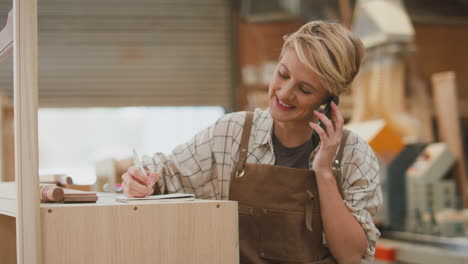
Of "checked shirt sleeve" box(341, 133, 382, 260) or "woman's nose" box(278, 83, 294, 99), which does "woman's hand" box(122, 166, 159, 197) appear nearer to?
"woman's nose" box(278, 83, 294, 99)

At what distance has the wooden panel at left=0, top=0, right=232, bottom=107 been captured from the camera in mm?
6668

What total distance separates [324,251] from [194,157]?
544 millimetres

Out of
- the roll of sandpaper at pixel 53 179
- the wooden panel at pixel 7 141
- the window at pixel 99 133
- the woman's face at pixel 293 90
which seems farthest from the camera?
the window at pixel 99 133

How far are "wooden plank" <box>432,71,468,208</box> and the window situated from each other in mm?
2976

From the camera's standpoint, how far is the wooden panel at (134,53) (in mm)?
6668

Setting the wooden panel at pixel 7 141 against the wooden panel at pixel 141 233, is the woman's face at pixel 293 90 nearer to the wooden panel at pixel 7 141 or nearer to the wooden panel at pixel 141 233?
the wooden panel at pixel 141 233

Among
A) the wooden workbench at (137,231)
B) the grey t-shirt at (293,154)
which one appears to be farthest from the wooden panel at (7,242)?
the grey t-shirt at (293,154)

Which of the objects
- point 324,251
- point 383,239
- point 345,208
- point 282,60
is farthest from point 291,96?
point 383,239

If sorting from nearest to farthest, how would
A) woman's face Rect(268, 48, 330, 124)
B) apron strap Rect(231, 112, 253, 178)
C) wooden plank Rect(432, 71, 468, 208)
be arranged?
woman's face Rect(268, 48, 330, 124) → apron strap Rect(231, 112, 253, 178) → wooden plank Rect(432, 71, 468, 208)

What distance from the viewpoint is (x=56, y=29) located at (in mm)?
6664

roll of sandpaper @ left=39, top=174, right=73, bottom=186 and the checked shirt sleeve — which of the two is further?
roll of sandpaper @ left=39, top=174, right=73, bottom=186

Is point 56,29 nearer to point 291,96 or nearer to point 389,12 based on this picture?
point 389,12

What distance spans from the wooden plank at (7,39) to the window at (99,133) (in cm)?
508

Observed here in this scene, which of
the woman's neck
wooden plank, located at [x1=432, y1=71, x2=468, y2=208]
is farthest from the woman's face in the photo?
wooden plank, located at [x1=432, y1=71, x2=468, y2=208]
